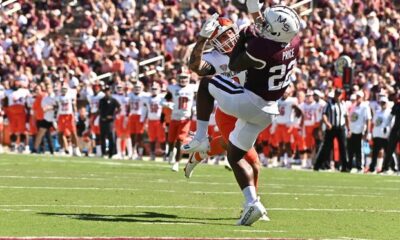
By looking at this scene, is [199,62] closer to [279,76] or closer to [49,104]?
[279,76]

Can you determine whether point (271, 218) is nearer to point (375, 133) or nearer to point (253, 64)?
point (253, 64)

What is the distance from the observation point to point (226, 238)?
9.48 meters

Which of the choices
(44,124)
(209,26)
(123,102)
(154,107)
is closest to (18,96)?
(44,124)

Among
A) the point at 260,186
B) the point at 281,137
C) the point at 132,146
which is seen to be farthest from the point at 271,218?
the point at 132,146

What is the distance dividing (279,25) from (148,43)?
24.8m

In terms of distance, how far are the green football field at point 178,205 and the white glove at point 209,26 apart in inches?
68.1

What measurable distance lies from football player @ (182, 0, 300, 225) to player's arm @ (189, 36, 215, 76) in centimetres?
66

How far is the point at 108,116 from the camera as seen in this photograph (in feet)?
96.0

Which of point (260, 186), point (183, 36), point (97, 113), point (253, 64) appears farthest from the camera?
point (183, 36)

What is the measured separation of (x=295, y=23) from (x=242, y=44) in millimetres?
520

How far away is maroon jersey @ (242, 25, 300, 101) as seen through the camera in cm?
1071

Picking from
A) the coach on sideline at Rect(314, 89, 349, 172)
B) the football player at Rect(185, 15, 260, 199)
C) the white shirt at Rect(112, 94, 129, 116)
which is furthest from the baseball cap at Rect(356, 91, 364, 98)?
the football player at Rect(185, 15, 260, 199)

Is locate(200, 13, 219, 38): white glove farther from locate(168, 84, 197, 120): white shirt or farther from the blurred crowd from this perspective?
the blurred crowd

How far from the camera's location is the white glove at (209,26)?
11.6 meters
